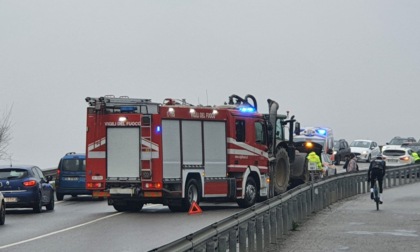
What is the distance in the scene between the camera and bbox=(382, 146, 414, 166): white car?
58.6m

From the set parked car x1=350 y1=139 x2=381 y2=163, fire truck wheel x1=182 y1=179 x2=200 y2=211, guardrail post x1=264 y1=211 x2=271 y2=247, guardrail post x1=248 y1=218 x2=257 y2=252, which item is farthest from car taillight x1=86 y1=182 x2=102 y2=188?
parked car x1=350 y1=139 x2=381 y2=163

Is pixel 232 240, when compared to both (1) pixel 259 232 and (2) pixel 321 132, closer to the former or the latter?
(1) pixel 259 232

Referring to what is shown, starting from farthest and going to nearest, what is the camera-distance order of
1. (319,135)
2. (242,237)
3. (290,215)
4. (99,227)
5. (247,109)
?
(319,135), (247,109), (99,227), (290,215), (242,237)

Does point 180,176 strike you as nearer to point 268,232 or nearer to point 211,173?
point 211,173

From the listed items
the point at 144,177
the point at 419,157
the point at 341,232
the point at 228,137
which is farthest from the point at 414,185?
the point at 341,232

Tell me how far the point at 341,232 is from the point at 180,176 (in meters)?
7.24

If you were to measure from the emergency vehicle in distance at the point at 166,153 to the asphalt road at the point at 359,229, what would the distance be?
3142 mm

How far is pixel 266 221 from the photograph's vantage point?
61.0ft

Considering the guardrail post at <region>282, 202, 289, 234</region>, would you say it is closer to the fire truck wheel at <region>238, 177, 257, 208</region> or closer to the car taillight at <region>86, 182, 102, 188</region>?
the car taillight at <region>86, 182, 102, 188</region>

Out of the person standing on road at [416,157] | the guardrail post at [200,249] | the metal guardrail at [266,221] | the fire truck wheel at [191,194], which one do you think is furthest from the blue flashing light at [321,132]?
the guardrail post at [200,249]

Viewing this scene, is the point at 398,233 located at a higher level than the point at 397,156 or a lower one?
lower

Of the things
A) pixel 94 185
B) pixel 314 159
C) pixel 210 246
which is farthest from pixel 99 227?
pixel 314 159

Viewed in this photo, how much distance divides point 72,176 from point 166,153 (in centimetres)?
1044

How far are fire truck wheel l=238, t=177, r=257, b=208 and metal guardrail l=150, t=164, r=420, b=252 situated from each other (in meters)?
2.10
